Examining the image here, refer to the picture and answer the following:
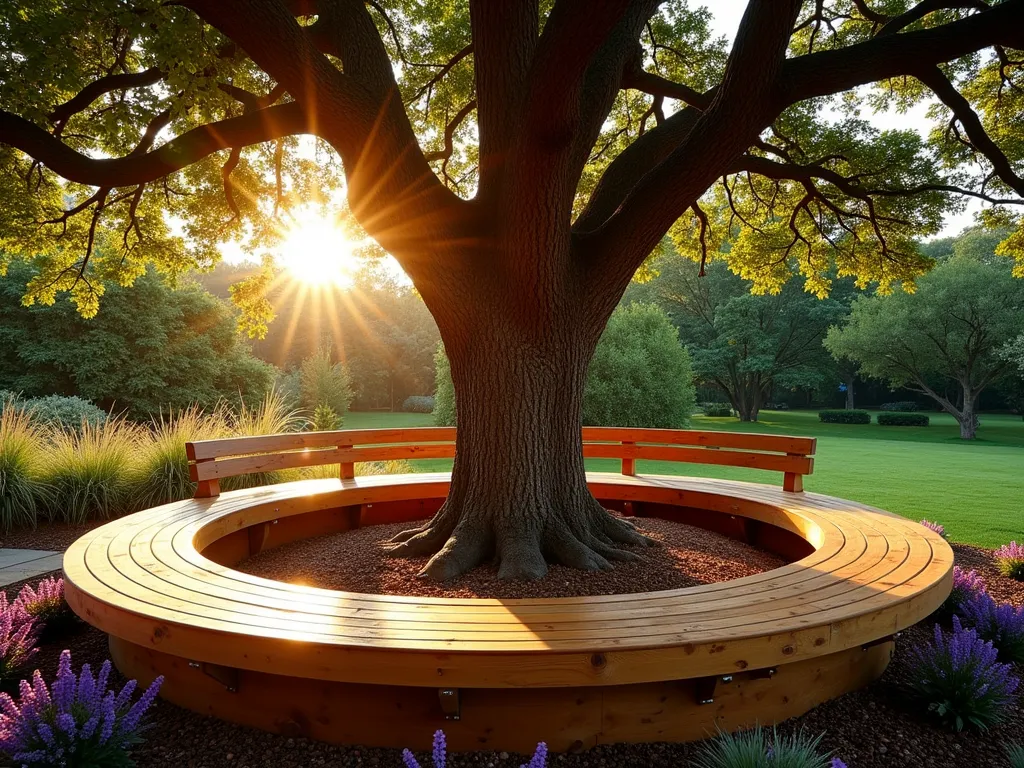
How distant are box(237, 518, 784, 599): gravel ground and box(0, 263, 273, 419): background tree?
1266 centimetres

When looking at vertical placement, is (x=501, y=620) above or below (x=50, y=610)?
above

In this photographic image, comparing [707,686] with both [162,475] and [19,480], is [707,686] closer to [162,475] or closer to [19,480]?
[162,475]

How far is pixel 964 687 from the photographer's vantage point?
276cm

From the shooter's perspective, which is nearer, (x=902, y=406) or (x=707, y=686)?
(x=707, y=686)

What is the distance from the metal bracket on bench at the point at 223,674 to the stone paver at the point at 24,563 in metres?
3.53

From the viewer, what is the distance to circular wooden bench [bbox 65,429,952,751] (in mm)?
2223

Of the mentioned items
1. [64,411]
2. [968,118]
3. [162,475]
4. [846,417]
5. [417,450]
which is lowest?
[846,417]

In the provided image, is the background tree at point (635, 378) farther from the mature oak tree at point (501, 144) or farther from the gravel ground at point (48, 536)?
the mature oak tree at point (501, 144)

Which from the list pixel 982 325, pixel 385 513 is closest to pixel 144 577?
pixel 385 513

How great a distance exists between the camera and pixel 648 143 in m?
5.07

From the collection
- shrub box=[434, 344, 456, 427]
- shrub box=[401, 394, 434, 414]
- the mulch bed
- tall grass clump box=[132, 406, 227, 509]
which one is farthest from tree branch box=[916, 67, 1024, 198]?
shrub box=[401, 394, 434, 414]

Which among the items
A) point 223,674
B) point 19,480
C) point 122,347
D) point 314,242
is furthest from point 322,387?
point 223,674

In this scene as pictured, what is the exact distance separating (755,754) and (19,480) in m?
8.12

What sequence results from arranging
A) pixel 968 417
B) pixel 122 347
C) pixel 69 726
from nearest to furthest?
pixel 69 726
pixel 122 347
pixel 968 417
